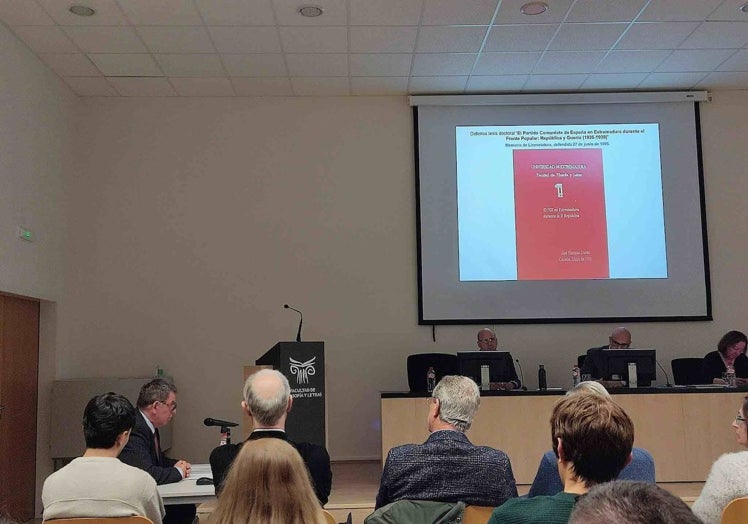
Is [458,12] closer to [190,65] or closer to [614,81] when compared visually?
[614,81]

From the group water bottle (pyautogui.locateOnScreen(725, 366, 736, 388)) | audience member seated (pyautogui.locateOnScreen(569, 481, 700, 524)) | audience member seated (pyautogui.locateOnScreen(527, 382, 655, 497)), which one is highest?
audience member seated (pyautogui.locateOnScreen(569, 481, 700, 524))

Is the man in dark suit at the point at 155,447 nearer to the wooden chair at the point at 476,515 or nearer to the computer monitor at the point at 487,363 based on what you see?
the wooden chair at the point at 476,515

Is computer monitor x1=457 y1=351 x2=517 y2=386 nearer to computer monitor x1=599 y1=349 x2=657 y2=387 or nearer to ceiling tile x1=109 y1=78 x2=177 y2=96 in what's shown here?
computer monitor x1=599 y1=349 x2=657 y2=387

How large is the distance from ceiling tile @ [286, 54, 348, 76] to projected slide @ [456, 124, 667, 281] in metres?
1.41

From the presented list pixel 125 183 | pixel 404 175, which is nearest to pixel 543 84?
pixel 404 175

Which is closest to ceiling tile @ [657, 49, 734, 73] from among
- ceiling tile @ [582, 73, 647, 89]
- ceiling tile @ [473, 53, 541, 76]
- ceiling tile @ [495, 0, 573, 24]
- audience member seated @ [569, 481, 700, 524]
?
ceiling tile @ [582, 73, 647, 89]

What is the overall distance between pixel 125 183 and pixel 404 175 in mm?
2767

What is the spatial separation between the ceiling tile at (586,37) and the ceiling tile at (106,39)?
352 centimetres

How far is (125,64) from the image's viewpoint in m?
6.63

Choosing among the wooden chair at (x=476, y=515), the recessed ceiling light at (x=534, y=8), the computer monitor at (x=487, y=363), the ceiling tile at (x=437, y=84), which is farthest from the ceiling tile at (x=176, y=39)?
the wooden chair at (x=476, y=515)

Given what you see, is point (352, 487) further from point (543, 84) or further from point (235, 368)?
point (543, 84)

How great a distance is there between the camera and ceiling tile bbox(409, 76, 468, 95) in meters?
7.13

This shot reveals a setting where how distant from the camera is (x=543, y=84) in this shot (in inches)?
289

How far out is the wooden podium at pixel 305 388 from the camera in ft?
14.4
